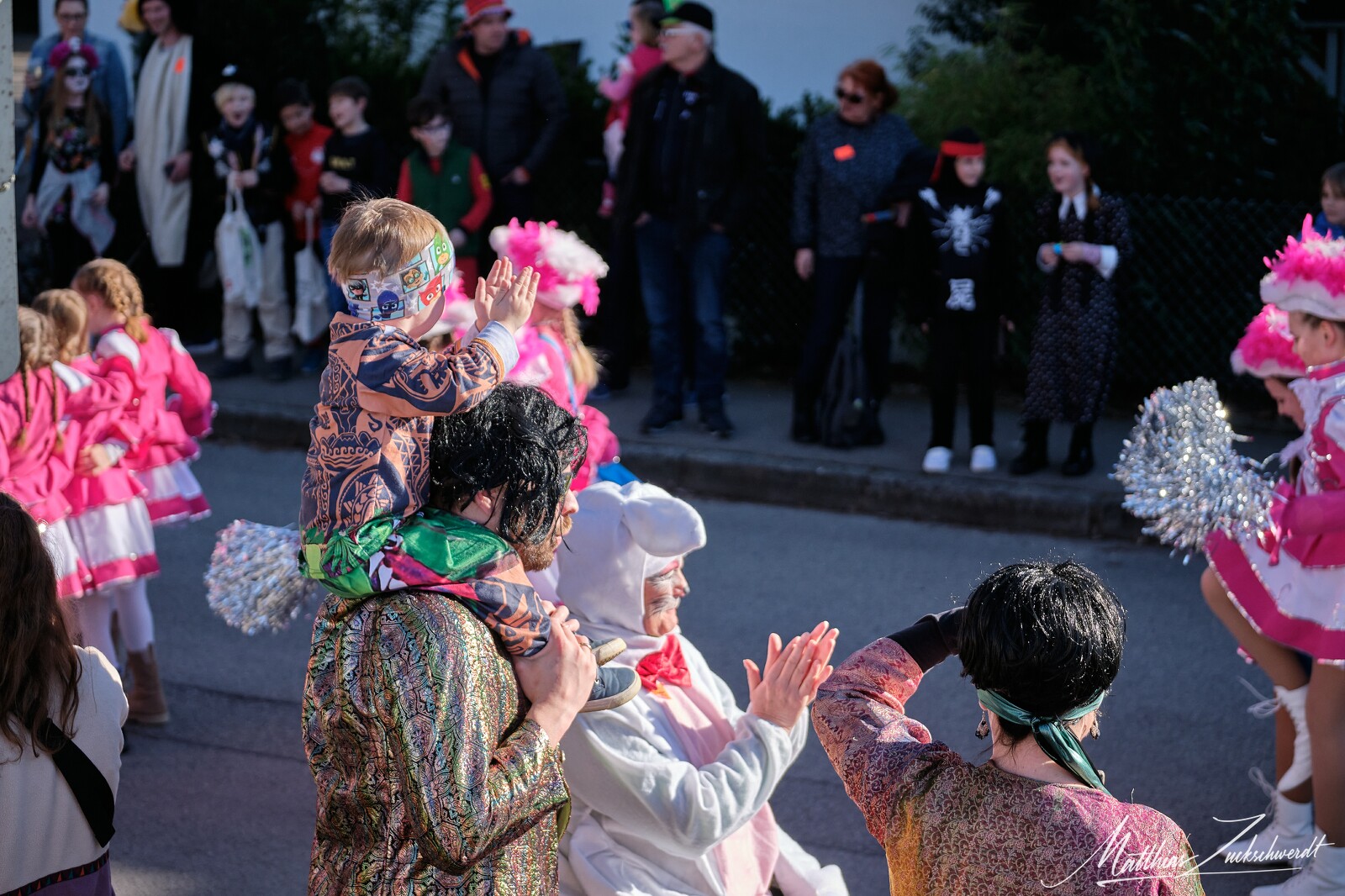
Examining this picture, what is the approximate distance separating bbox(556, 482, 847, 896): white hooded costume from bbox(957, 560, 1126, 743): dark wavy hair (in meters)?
0.72

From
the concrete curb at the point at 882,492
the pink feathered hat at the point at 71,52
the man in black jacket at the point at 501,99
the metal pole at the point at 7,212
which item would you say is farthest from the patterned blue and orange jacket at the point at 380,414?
the pink feathered hat at the point at 71,52

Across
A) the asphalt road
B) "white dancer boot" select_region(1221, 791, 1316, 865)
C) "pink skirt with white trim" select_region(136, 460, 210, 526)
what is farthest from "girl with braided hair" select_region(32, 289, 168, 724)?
"white dancer boot" select_region(1221, 791, 1316, 865)

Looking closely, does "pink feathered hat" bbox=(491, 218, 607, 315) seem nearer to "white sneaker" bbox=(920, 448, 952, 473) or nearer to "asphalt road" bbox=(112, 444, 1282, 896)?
"asphalt road" bbox=(112, 444, 1282, 896)

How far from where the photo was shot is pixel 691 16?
826cm

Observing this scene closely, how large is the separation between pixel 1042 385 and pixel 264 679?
13.9 feet

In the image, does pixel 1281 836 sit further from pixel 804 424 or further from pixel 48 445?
pixel 804 424

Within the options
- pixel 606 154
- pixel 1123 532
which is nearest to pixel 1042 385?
pixel 1123 532

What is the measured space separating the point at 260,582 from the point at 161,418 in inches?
92.8

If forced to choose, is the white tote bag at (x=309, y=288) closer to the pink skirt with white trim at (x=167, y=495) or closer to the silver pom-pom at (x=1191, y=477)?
the pink skirt with white trim at (x=167, y=495)

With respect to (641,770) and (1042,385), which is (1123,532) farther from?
(641,770)

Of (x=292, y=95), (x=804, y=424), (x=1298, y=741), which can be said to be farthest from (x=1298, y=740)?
(x=292, y=95)

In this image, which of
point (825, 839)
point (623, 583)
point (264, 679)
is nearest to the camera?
point (623, 583)

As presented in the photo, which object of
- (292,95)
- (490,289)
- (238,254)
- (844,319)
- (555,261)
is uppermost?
(292,95)

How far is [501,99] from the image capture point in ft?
30.9
